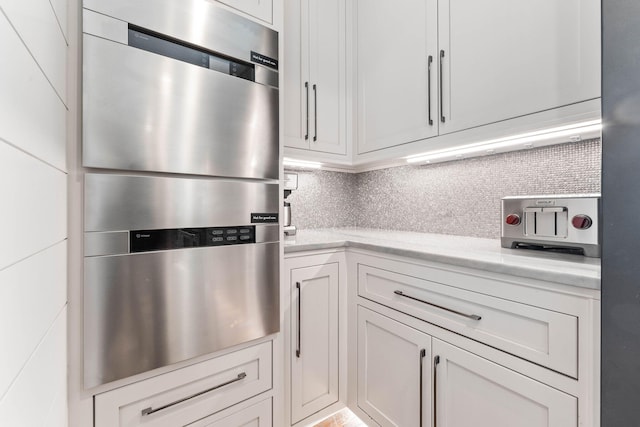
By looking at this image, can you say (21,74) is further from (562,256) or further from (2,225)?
(562,256)

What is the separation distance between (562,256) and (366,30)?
4.74ft

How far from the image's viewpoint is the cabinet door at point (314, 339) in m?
1.26

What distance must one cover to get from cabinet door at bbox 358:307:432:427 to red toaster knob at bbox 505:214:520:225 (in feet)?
1.72

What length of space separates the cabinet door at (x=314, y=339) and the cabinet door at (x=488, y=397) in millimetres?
504

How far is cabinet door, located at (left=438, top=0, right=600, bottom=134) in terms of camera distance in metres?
0.88

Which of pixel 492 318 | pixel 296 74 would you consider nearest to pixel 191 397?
pixel 492 318

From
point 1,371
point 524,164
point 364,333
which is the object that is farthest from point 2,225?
point 524,164

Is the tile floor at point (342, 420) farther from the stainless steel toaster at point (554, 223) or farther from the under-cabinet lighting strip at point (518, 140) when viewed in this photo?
the under-cabinet lighting strip at point (518, 140)

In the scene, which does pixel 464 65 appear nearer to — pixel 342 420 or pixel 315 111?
pixel 315 111

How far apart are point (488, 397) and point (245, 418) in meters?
0.83

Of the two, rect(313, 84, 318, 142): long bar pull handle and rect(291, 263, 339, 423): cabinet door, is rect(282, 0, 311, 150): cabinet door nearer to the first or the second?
rect(313, 84, 318, 142): long bar pull handle

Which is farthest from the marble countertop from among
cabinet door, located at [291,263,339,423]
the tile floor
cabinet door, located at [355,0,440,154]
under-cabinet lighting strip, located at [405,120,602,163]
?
the tile floor

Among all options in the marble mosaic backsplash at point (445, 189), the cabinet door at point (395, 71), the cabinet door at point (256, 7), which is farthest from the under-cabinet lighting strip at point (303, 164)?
the cabinet door at point (256, 7)

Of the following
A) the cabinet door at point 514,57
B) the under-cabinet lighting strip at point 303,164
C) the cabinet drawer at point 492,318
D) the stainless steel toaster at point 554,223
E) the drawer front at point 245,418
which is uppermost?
the cabinet door at point 514,57
